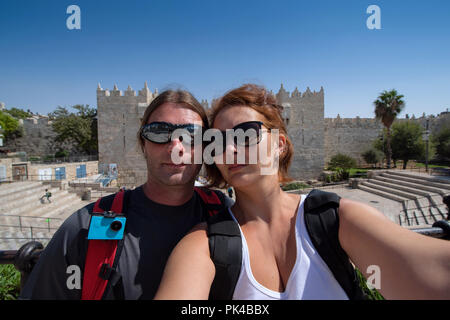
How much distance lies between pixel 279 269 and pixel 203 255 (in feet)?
1.44

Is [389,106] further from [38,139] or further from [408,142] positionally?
[38,139]

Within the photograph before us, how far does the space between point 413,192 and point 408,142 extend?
474 inches

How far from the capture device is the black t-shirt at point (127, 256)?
118 cm

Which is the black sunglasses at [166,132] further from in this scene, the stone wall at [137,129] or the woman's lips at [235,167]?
the stone wall at [137,129]

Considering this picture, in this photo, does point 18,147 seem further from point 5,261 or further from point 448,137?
point 448,137

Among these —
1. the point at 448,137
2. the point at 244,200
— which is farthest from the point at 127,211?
the point at 448,137

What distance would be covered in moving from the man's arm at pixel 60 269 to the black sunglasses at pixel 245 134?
3.28 feet

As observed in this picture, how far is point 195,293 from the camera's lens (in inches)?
39.3

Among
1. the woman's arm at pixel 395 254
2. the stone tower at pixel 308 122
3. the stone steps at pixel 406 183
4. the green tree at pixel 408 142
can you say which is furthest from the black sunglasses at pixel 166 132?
the green tree at pixel 408 142

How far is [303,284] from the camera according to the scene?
3.42ft

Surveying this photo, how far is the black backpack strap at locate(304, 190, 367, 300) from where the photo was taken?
106 centimetres

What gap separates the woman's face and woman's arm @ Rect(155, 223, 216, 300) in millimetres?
417

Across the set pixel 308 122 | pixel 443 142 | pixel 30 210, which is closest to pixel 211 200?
pixel 30 210

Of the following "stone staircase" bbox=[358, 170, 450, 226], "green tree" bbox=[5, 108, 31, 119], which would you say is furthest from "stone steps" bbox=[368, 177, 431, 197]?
"green tree" bbox=[5, 108, 31, 119]
